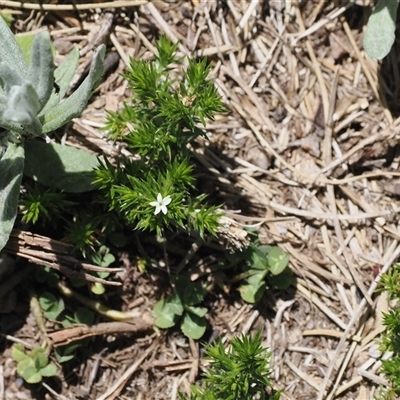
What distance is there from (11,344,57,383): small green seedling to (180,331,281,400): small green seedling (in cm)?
80

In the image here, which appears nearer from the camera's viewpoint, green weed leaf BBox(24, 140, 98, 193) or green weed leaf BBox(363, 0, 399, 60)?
green weed leaf BBox(24, 140, 98, 193)

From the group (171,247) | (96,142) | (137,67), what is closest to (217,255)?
(171,247)

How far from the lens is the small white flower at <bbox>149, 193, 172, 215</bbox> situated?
326 centimetres

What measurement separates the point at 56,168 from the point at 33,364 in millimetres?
1127

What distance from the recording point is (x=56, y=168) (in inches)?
147

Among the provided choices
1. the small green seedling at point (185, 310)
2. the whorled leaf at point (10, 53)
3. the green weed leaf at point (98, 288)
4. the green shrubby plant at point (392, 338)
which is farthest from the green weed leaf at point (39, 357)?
the green shrubby plant at point (392, 338)

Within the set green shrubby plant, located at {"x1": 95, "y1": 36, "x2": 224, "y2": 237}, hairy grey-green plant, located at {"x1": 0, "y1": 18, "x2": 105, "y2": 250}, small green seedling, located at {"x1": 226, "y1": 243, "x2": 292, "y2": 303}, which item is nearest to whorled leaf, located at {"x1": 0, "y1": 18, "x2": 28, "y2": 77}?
hairy grey-green plant, located at {"x1": 0, "y1": 18, "x2": 105, "y2": 250}

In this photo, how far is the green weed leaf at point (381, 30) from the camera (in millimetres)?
3895

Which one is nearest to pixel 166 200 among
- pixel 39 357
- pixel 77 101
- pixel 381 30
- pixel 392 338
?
pixel 77 101

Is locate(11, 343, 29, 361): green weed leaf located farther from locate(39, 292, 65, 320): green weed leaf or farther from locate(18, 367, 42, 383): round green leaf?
locate(39, 292, 65, 320): green weed leaf

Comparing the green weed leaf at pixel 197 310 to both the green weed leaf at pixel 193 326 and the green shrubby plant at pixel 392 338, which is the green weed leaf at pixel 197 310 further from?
the green shrubby plant at pixel 392 338

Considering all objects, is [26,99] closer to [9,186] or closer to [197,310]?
[9,186]

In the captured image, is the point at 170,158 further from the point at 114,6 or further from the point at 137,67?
the point at 114,6

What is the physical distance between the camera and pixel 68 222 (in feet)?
12.5
